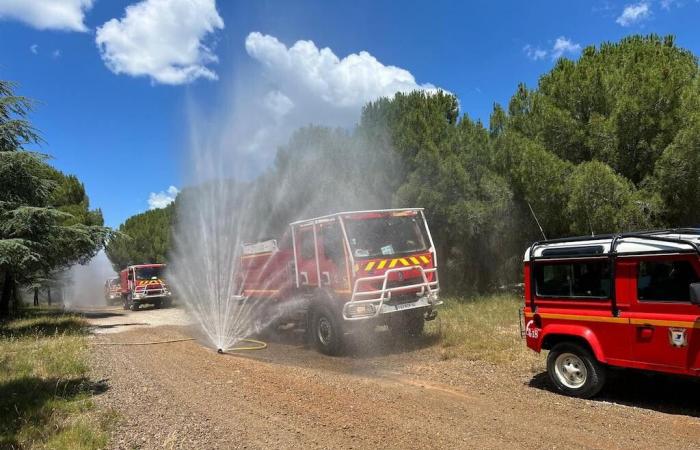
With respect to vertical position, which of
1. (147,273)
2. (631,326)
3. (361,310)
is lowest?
(631,326)

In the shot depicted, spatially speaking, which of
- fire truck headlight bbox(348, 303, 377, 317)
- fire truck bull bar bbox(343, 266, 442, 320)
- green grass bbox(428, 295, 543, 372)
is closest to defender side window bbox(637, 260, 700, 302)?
green grass bbox(428, 295, 543, 372)

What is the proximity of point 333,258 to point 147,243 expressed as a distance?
35.3 metres

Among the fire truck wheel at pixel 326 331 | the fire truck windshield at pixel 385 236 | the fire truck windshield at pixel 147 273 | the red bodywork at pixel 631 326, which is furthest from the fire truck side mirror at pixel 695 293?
the fire truck windshield at pixel 147 273

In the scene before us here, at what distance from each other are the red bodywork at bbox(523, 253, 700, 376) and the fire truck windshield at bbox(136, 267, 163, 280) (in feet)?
90.1

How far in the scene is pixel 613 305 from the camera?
6.25 meters

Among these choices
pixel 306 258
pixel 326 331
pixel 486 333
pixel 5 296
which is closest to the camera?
pixel 326 331

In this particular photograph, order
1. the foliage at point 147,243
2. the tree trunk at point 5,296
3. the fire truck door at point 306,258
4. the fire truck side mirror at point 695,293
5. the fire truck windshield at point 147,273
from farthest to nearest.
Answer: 1. the foliage at point 147,243
2. the fire truck windshield at point 147,273
3. the tree trunk at point 5,296
4. the fire truck door at point 306,258
5. the fire truck side mirror at point 695,293

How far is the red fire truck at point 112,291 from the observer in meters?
43.9

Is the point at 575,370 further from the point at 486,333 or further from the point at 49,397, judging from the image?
the point at 49,397

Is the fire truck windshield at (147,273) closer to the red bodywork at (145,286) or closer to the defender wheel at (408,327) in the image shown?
the red bodywork at (145,286)

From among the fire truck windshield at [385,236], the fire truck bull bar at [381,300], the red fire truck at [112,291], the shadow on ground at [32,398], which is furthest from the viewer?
the red fire truck at [112,291]

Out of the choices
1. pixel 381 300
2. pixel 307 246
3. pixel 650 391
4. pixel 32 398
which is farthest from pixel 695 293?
pixel 32 398

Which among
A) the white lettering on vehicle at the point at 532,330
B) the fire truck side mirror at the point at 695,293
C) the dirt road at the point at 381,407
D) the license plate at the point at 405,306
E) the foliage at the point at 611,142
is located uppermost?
the foliage at the point at 611,142

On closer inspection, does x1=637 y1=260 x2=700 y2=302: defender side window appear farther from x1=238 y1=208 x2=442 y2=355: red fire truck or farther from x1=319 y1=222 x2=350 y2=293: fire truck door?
x1=319 y1=222 x2=350 y2=293: fire truck door
